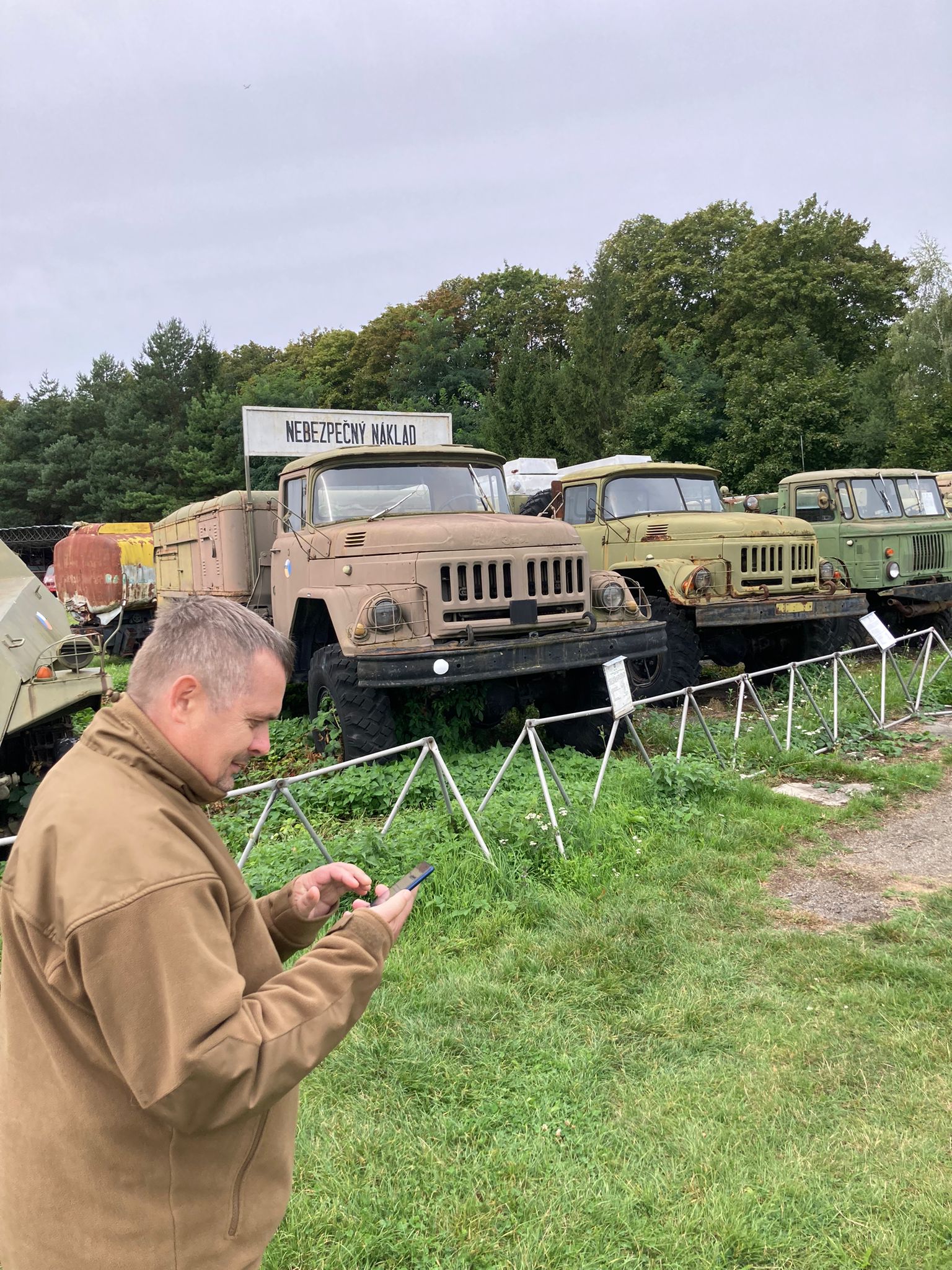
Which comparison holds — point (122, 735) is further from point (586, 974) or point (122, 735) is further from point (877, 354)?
point (877, 354)

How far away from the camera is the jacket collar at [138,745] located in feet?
4.74

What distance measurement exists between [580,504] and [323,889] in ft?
30.5

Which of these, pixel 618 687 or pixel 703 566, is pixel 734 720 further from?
pixel 618 687

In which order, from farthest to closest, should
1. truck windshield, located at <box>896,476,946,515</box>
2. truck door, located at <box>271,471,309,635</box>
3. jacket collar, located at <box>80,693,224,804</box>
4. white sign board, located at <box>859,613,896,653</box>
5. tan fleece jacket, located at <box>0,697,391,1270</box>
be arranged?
truck windshield, located at <box>896,476,946,515</box> → white sign board, located at <box>859,613,896,653</box> → truck door, located at <box>271,471,309,635</box> → jacket collar, located at <box>80,693,224,804</box> → tan fleece jacket, located at <box>0,697,391,1270</box>

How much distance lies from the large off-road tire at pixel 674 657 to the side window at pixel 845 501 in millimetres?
4079

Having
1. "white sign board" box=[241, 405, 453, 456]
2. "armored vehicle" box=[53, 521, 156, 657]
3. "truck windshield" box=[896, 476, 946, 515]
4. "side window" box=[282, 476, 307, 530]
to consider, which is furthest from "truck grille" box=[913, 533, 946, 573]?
"armored vehicle" box=[53, 521, 156, 657]

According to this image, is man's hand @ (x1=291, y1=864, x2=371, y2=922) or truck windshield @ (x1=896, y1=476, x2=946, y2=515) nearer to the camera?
man's hand @ (x1=291, y1=864, x2=371, y2=922)

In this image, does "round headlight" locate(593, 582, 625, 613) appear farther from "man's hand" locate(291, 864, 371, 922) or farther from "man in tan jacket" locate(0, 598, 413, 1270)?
"man in tan jacket" locate(0, 598, 413, 1270)

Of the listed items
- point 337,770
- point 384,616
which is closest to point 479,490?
point 384,616

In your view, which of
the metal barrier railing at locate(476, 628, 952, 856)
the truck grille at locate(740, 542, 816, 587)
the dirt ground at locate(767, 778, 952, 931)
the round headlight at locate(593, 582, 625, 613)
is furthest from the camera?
the truck grille at locate(740, 542, 816, 587)

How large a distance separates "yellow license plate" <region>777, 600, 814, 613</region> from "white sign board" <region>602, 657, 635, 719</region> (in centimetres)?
396

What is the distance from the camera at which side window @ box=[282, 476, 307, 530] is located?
7.84m

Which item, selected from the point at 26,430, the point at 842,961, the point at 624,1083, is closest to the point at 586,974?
the point at 624,1083

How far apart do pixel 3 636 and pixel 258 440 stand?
147 inches
